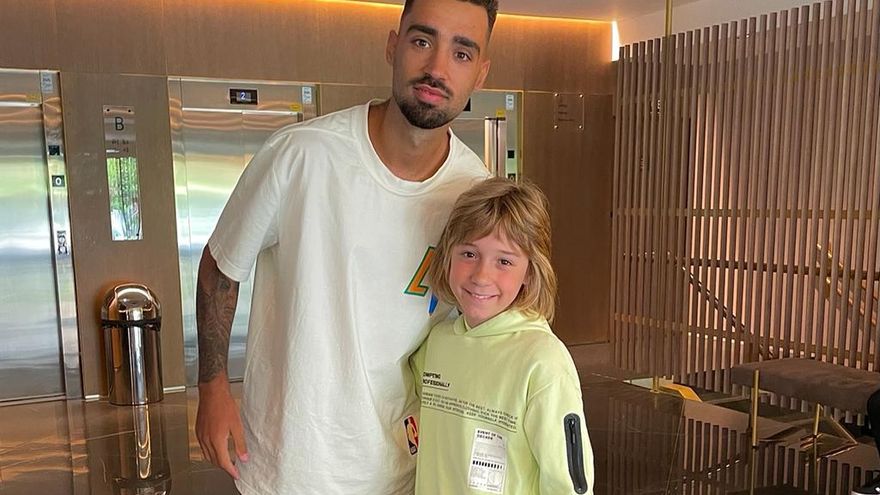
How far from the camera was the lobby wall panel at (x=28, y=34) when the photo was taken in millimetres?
4723

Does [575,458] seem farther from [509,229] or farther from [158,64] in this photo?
[158,64]

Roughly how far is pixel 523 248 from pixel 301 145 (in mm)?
511

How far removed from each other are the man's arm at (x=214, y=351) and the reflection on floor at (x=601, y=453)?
2.03 metres

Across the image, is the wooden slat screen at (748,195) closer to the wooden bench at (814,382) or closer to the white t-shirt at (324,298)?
the wooden bench at (814,382)

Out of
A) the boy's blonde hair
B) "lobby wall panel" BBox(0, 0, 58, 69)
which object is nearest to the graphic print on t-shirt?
the boy's blonde hair

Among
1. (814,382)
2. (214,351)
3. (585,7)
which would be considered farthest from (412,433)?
(585,7)

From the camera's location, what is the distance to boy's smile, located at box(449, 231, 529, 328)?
1.49 m

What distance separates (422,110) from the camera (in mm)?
1415

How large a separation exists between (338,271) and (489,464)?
495mm

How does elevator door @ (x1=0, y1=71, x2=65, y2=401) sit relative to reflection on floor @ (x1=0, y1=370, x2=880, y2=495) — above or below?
above

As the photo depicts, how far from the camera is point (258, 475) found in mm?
1448

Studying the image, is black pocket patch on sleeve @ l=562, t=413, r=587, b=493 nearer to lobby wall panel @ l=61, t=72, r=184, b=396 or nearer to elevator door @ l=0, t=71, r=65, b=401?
lobby wall panel @ l=61, t=72, r=184, b=396

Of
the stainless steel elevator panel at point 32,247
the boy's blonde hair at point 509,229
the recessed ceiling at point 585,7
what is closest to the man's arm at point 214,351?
the boy's blonde hair at point 509,229

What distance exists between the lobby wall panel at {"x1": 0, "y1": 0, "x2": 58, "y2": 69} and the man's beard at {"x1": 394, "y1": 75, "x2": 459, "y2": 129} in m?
4.37
